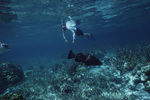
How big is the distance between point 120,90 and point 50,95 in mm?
5262

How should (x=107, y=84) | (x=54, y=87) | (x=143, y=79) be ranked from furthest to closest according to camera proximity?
1. (x=54, y=87)
2. (x=107, y=84)
3. (x=143, y=79)

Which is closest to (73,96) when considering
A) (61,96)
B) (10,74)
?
(61,96)

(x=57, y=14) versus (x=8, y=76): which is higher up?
(x=57, y=14)

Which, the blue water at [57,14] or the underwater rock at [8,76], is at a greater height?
the blue water at [57,14]

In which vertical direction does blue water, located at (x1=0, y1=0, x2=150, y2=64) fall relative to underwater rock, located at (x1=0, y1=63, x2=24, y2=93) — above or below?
above

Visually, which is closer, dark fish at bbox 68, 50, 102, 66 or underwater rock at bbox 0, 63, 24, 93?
dark fish at bbox 68, 50, 102, 66

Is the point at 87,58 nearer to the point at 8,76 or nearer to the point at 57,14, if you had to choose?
the point at 8,76

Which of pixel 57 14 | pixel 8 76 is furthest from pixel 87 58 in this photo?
pixel 57 14

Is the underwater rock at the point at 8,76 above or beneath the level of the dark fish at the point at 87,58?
beneath

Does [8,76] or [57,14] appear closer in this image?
[8,76]

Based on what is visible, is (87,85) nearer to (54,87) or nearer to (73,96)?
(73,96)

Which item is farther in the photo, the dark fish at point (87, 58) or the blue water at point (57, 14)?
the blue water at point (57, 14)

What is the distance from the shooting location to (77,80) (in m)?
9.76

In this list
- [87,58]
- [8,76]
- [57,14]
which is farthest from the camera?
[57,14]
